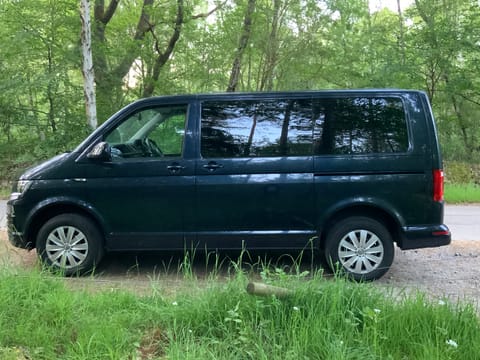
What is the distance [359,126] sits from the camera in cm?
523

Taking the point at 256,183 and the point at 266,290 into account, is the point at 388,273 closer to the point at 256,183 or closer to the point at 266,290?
the point at 256,183

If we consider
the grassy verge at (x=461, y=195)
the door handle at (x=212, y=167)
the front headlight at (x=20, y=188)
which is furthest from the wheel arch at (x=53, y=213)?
the grassy verge at (x=461, y=195)

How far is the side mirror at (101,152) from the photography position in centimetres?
509

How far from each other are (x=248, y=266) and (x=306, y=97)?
217 centimetres

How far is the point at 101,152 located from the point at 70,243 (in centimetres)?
109

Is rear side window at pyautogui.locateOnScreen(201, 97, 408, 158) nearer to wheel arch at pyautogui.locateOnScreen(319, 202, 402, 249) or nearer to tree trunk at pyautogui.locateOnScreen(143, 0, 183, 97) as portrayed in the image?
wheel arch at pyautogui.locateOnScreen(319, 202, 402, 249)

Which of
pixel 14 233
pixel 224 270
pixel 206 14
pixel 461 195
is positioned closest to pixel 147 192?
pixel 224 270

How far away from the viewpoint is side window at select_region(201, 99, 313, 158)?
519 centimetres

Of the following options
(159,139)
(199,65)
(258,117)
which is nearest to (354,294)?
(258,117)

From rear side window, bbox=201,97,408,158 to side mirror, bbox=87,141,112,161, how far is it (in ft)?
3.38

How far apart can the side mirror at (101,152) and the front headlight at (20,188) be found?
2.55 ft

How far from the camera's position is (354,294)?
3607 mm

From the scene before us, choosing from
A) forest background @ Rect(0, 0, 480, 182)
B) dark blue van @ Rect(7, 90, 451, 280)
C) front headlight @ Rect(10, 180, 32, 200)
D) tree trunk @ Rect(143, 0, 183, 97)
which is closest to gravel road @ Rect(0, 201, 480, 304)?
dark blue van @ Rect(7, 90, 451, 280)

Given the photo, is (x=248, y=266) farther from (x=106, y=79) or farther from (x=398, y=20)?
(x=398, y=20)
